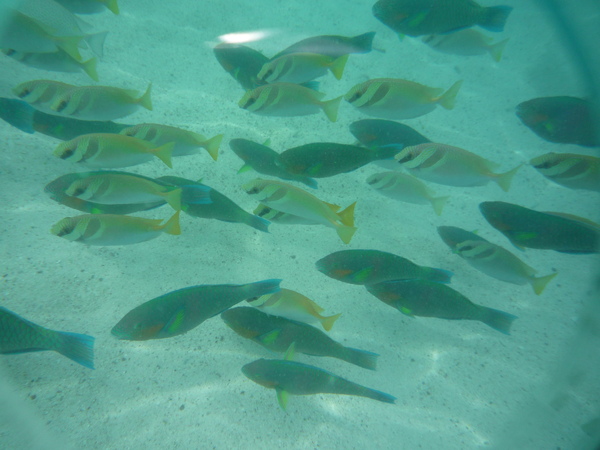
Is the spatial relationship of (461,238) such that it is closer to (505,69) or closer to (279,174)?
(279,174)

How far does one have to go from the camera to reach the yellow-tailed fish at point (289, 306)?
6.84 feet

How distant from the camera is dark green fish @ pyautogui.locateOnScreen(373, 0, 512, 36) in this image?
265 cm

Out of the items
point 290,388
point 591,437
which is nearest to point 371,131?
point 290,388

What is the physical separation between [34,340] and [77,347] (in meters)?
0.22

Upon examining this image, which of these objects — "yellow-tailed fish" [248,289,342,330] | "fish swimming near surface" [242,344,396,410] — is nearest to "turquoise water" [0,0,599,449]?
"fish swimming near surface" [242,344,396,410]

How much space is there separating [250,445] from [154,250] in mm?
1998

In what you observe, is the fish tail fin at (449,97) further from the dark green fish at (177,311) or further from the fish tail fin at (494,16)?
the dark green fish at (177,311)

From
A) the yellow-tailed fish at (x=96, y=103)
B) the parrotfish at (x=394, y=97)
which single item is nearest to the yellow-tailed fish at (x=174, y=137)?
the yellow-tailed fish at (x=96, y=103)

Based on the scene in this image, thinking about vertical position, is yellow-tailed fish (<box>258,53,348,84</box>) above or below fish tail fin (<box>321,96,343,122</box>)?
above

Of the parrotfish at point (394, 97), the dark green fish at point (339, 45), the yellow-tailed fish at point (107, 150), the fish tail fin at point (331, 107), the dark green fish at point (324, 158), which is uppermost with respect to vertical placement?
the dark green fish at point (339, 45)

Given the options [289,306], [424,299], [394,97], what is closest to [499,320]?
[424,299]

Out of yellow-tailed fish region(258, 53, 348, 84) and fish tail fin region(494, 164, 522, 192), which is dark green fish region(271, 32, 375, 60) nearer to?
yellow-tailed fish region(258, 53, 348, 84)

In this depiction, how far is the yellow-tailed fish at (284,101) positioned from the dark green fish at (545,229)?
68.8 inches

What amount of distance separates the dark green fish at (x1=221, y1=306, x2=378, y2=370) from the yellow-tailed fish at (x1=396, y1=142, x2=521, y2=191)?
5.39ft
